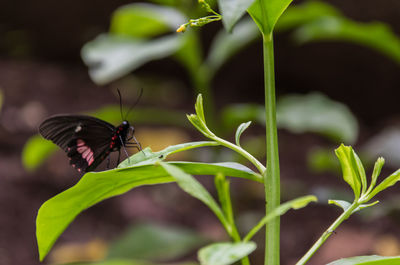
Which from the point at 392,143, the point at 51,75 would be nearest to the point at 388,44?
the point at 392,143

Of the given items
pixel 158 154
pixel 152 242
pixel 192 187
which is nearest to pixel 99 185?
pixel 158 154

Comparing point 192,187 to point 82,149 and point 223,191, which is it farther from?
point 82,149

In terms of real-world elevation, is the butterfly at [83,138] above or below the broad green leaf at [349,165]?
below

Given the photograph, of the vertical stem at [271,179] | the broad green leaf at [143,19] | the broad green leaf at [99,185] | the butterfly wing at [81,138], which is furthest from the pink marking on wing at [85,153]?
the broad green leaf at [143,19]

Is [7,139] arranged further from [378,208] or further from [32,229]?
[378,208]

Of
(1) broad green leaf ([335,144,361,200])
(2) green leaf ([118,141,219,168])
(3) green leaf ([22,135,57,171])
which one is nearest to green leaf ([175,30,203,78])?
(3) green leaf ([22,135,57,171])

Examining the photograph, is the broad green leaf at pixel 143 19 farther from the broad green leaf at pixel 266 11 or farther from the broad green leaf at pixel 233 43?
the broad green leaf at pixel 266 11
